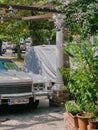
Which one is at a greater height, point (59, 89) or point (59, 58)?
point (59, 58)

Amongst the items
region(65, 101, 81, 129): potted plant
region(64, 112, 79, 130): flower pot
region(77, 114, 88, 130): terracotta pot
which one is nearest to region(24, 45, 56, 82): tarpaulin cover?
region(64, 112, 79, 130): flower pot

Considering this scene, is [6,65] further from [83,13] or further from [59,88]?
[83,13]

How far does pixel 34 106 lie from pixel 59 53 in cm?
195

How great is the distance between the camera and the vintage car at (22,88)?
9906mm

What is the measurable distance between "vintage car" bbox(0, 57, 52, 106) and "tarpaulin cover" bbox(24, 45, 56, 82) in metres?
2.94

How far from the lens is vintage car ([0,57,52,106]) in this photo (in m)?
9.91

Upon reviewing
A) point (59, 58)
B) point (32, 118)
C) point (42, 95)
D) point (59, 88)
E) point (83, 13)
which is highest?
point (83, 13)

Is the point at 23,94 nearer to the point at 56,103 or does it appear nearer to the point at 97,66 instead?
the point at 56,103

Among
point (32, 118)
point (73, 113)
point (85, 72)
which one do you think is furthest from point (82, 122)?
point (32, 118)

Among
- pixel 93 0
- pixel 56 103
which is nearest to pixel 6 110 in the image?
pixel 56 103

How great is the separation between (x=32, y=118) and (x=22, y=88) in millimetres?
1034

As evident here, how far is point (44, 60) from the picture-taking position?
14.3 m

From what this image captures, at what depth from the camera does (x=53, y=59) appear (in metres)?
14.2

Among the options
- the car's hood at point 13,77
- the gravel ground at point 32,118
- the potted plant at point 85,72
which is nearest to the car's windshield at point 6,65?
the car's hood at point 13,77
